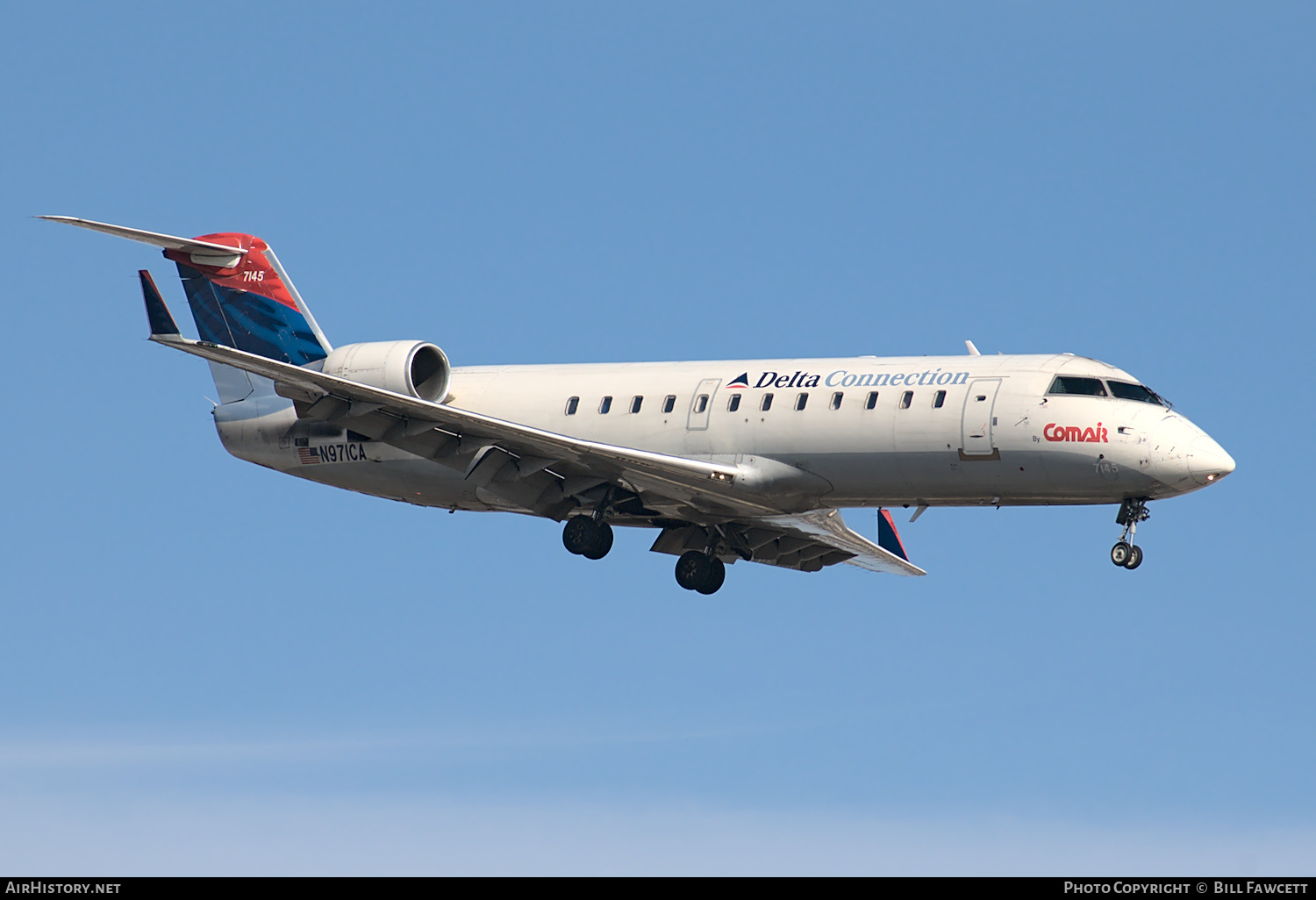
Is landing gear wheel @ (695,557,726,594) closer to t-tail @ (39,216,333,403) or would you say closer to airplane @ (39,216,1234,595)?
airplane @ (39,216,1234,595)

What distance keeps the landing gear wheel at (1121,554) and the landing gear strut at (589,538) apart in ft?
30.7

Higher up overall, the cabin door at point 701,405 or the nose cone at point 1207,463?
the cabin door at point 701,405

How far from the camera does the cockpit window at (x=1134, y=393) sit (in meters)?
29.7

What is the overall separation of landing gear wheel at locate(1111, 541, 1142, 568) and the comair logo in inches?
69.9

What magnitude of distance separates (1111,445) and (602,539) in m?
9.61

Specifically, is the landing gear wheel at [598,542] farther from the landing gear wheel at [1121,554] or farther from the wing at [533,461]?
the landing gear wheel at [1121,554]

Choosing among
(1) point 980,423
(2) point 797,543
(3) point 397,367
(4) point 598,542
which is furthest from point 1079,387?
(3) point 397,367

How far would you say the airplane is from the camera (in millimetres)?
29625

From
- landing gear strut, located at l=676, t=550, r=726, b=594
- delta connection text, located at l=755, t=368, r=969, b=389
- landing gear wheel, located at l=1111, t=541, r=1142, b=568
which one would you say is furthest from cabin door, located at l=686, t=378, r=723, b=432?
landing gear wheel, located at l=1111, t=541, r=1142, b=568

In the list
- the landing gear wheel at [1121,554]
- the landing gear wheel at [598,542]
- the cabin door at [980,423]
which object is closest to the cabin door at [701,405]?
the landing gear wheel at [598,542]

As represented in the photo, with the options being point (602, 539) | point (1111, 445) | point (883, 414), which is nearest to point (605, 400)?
point (602, 539)

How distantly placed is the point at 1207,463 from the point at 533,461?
1193 centimetres
